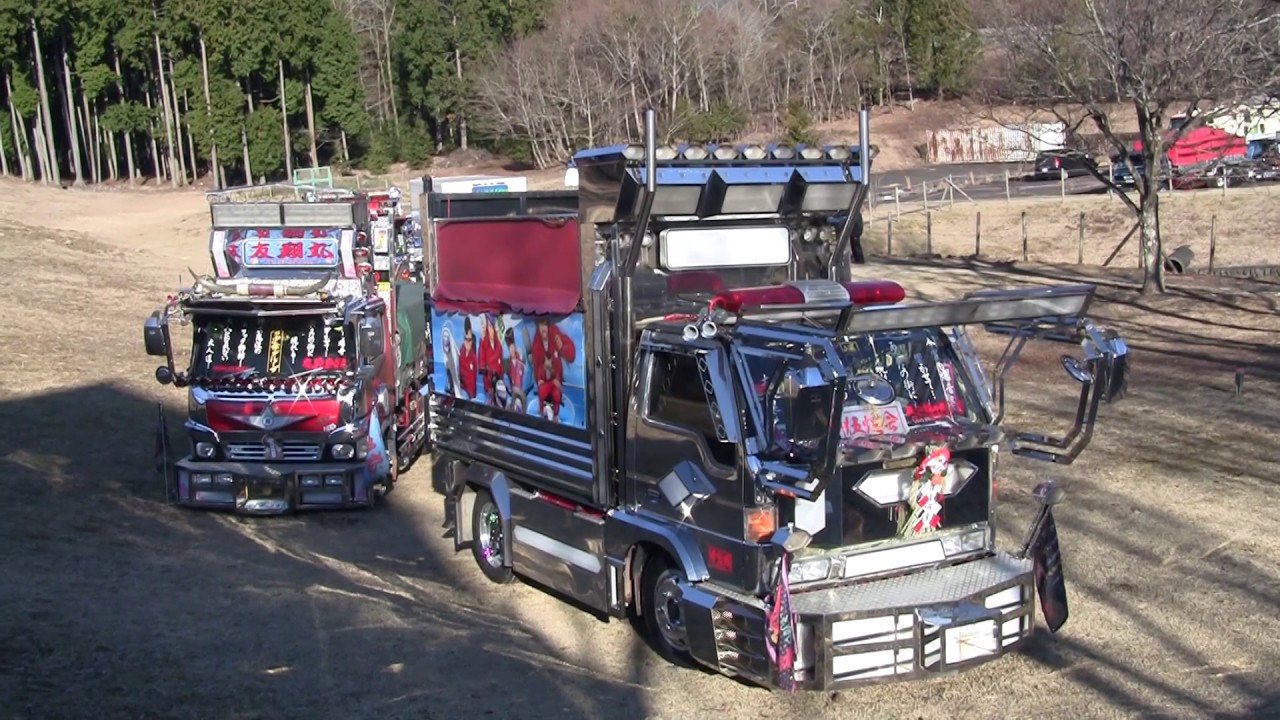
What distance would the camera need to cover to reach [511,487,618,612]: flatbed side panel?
931 centimetres

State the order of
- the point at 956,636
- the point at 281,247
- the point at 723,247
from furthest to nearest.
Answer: the point at 281,247
the point at 723,247
the point at 956,636

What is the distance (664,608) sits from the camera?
28.3 ft

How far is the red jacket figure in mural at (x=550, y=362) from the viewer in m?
9.57

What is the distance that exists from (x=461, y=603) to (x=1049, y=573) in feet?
15.2

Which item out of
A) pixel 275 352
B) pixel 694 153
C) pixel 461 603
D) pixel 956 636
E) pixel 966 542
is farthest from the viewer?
pixel 275 352

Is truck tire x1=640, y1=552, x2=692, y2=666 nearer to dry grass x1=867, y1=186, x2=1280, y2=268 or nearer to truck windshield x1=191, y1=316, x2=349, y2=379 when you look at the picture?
truck windshield x1=191, y1=316, x2=349, y2=379

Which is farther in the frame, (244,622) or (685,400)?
(244,622)

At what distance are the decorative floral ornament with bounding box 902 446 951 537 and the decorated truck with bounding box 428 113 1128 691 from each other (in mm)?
17

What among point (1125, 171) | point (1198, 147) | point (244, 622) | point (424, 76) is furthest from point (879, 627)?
point (424, 76)

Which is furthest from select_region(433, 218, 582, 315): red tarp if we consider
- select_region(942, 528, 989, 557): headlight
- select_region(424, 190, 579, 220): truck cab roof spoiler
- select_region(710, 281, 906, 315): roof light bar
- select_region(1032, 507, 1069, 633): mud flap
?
select_region(1032, 507, 1069, 633): mud flap

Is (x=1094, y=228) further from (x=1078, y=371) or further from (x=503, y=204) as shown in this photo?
(x=1078, y=371)

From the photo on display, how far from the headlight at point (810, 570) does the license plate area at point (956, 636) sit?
59 centimetres

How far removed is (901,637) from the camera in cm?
750

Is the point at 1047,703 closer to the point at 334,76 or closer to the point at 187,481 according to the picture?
the point at 187,481
